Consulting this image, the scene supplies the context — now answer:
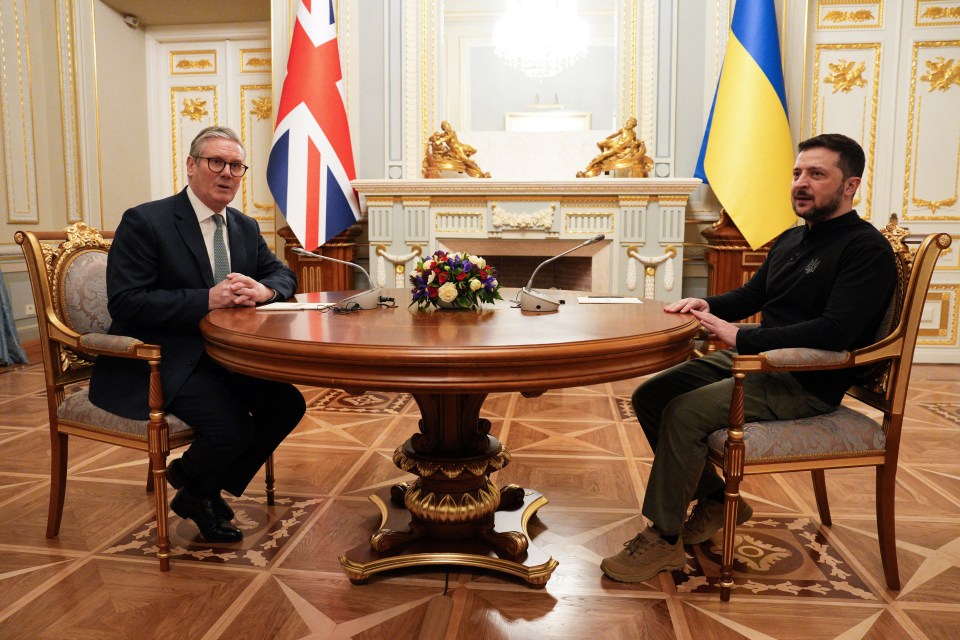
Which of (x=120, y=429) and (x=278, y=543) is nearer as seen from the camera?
(x=120, y=429)

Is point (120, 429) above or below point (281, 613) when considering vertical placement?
above

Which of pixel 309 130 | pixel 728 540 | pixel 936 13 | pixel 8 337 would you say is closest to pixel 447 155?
pixel 309 130

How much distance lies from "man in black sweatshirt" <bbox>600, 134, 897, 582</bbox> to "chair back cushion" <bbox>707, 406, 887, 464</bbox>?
43mm

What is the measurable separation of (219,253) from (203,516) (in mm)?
803

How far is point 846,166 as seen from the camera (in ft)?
6.02

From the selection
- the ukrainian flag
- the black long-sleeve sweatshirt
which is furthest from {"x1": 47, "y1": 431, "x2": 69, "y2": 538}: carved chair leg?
the ukrainian flag

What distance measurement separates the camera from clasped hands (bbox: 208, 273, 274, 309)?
1914mm

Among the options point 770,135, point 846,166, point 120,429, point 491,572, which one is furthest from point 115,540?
point 770,135

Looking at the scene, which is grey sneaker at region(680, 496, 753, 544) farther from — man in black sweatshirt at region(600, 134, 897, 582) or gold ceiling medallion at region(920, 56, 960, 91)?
gold ceiling medallion at region(920, 56, 960, 91)

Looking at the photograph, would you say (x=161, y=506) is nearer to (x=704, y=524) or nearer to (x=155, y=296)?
(x=155, y=296)

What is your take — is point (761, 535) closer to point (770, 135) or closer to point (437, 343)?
point (437, 343)

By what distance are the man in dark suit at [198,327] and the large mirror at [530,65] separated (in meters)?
3.37

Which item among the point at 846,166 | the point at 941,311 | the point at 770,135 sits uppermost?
the point at 770,135

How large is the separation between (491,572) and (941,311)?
15.0 ft
